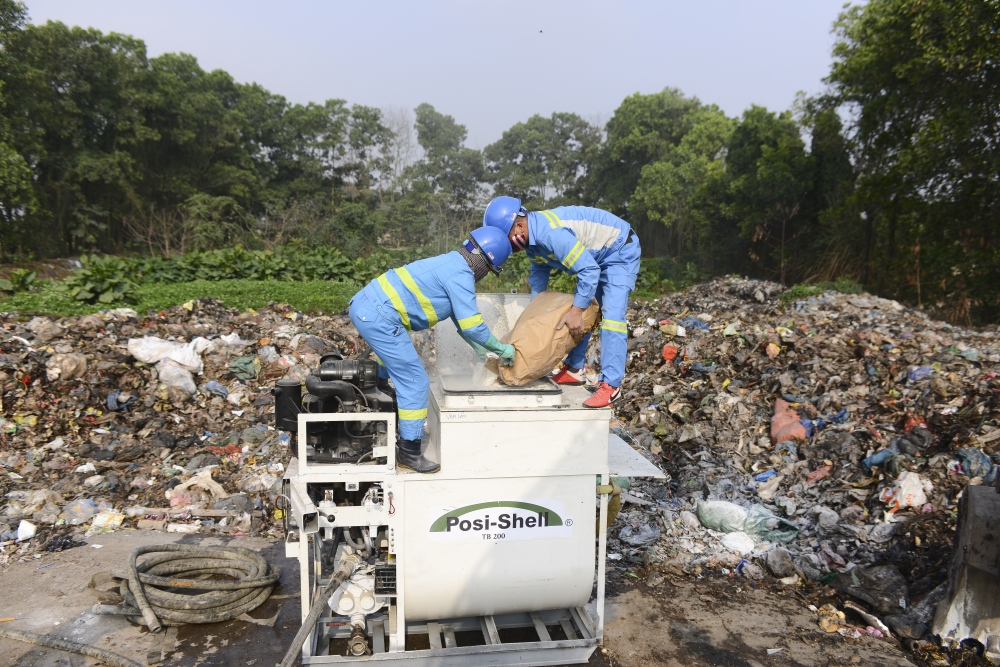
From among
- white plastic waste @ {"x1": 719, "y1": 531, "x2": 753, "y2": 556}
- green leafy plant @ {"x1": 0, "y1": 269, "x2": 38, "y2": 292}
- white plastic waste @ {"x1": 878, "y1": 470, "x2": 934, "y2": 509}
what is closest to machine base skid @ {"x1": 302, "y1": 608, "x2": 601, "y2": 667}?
white plastic waste @ {"x1": 719, "y1": 531, "x2": 753, "y2": 556}

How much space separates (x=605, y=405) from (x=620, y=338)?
88cm

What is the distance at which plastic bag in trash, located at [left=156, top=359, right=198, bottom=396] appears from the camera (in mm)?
7219

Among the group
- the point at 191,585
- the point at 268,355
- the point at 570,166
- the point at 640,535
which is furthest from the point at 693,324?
the point at 570,166

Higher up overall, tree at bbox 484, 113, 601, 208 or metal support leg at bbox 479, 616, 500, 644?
tree at bbox 484, 113, 601, 208

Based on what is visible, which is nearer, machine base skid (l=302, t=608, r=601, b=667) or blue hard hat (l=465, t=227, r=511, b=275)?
machine base skid (l=302, t=608, r=601, b=667)

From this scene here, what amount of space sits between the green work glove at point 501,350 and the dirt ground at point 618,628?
1.70 metres

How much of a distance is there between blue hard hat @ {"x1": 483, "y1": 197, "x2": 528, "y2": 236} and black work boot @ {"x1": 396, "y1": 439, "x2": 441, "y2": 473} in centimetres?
136

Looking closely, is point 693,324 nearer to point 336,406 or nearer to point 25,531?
point 336,406

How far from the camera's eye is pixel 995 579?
11.0 feet

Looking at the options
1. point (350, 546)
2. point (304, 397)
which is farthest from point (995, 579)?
point (304, 397)

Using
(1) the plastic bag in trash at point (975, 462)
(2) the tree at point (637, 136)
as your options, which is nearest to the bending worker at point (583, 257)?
(1) the plastic bag in trash at point (975, 462)

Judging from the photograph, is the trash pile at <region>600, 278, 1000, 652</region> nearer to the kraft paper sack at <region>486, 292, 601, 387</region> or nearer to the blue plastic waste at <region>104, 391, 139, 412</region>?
the kraft paper sack at <region>486, 292, 601, 387</region>

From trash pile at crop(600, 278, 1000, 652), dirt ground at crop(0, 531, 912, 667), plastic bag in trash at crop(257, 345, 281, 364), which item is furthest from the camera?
plastic bag in trash at crop(257, 345, 281, 364)

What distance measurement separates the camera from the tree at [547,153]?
31.0 m
